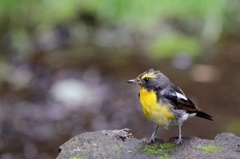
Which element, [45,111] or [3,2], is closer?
[45,111]

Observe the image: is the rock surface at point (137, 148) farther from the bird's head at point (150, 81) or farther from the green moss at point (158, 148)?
the bird's head at point (150, 81)

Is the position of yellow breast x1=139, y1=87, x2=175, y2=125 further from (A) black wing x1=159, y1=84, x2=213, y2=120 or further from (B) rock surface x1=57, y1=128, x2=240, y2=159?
(B) rock surface x1=57, y1=128, x2=240, y2=159

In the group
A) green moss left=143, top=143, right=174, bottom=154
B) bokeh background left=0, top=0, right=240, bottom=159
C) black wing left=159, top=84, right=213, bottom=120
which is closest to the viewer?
green moss left=143, top=143, right=174, bottom=154

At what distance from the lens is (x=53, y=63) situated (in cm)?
797

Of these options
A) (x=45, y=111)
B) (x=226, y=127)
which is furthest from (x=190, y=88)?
(x=45, y=111)

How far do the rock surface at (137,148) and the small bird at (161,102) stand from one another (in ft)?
0.52

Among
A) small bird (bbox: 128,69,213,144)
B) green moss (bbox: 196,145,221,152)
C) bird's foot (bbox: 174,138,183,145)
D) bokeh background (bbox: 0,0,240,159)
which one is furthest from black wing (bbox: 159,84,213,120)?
bokeh background (bbox: 0,0,240,159)

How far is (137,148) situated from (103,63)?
15.7ft

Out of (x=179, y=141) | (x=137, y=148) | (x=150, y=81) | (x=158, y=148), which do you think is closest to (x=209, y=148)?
(x=179, y=141)

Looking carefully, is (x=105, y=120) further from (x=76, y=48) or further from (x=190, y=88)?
(x=76, y=48)

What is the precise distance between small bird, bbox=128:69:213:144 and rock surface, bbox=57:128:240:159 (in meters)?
0.16

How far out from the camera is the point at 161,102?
3492mm

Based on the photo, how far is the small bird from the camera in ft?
11.4

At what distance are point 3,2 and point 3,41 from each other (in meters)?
1.19
